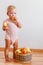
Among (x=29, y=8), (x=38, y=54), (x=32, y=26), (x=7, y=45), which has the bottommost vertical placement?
(x=38, y=54)

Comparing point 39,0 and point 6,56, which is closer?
point 6,56

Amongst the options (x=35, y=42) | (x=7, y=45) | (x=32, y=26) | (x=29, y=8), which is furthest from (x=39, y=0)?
(x=7, y=45)

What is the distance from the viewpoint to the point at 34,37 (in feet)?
7.14

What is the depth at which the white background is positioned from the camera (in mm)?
2131

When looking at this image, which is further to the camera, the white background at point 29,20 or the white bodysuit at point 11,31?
the white background at point 29,20

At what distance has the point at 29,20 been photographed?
84.9 inches

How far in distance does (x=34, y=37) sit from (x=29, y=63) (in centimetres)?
46

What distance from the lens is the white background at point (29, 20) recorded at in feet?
6.99

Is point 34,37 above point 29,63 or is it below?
above

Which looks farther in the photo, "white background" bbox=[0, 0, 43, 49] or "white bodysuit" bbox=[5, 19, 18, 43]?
"white background" bbox=[0, 0, 43, 49]

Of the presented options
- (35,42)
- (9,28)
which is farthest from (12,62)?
(35,42)

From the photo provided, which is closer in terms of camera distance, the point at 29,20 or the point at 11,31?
the point at 11,31

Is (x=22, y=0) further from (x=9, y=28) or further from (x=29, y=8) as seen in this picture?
(x=9, y=28)

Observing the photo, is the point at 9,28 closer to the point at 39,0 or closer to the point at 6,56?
the point at 6,56
